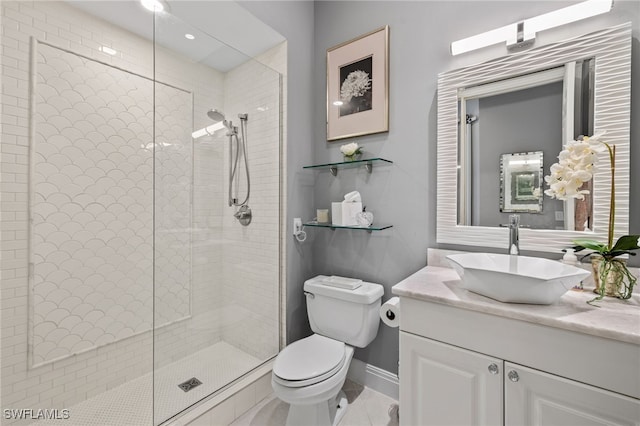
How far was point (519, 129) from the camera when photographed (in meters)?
1.34

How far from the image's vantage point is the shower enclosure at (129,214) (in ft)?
4.88

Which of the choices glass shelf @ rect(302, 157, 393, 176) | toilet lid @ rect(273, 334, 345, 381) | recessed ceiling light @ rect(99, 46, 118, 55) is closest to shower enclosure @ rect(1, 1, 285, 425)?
recessed ceiling light @ rect(99, 46, 118, 55)

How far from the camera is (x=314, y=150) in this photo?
2117 millimetres

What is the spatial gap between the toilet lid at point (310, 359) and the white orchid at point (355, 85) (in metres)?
1.58

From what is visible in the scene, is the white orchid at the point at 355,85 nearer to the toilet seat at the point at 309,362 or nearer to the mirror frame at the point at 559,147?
the mirror frame at the point at 559,147

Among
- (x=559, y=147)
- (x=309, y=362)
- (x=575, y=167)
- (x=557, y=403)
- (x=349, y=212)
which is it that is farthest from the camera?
(x=349, y=212)

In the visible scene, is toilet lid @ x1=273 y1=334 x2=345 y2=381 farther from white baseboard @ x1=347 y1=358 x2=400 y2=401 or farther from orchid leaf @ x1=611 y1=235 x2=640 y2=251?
orchid leaf @ x1=611 y1=235 x2=640 y2=251

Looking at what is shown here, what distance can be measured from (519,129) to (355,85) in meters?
1.01

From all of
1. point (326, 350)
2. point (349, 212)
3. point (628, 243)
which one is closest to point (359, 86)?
point (349, 212)

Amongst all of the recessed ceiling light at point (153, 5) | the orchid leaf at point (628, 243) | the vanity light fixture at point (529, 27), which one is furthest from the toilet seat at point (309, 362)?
the recessed ceiling light at point (153, 5)

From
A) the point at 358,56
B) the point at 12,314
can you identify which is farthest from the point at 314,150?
the point at 12,314

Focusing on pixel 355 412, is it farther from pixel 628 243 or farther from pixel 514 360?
pixel 628 243

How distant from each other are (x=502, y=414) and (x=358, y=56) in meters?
2.00

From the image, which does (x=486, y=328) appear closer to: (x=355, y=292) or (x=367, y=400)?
(x=355, y=292)
